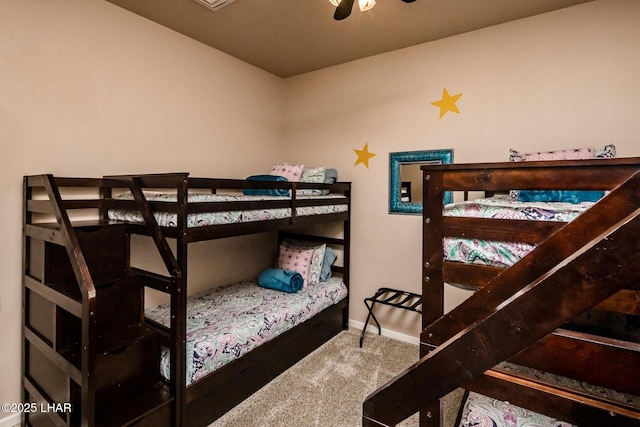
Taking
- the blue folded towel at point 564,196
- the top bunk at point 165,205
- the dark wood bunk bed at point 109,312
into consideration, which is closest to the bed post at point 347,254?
the top bunk at point 165,205

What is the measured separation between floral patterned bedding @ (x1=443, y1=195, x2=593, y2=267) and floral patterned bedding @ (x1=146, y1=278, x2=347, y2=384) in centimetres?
137

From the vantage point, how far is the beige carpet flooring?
1.85 metres

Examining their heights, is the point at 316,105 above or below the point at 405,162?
above

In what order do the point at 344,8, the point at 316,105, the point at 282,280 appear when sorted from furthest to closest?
the point at 316,105
the point at 282,280
the point at 344,8

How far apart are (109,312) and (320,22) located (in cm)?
235

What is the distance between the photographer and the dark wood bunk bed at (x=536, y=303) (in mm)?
496

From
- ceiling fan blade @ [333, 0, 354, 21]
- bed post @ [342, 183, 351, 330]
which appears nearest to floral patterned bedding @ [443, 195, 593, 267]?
ceiling fan blade @ [333, 0, 354, 21]

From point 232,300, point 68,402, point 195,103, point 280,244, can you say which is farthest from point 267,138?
point 68,402

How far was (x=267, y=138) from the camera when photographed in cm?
344

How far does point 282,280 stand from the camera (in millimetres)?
2760

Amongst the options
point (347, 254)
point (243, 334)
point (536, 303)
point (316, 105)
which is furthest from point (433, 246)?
point (316, 105)

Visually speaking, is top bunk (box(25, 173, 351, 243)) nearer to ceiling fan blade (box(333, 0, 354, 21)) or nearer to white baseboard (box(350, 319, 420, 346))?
ceiling fan blade (box(333, 0, 354, 21))

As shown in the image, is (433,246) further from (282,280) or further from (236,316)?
(282,280)

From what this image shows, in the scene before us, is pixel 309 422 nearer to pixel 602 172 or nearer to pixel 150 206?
pixel 150 206
